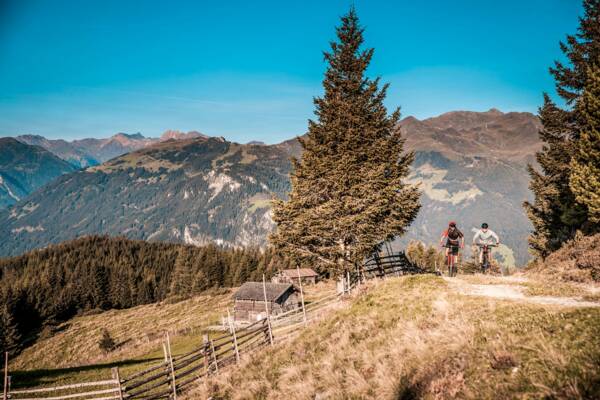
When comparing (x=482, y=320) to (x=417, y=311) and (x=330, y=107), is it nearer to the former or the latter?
(x=417, y=311)

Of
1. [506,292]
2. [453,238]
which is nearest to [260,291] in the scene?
[453,238]

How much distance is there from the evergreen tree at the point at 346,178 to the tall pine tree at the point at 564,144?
39.8 feet

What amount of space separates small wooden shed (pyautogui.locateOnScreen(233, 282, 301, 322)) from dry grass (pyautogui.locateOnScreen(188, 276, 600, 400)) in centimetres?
4394

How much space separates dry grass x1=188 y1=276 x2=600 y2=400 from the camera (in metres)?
5.24

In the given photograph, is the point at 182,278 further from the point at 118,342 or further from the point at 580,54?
the point at 580,54

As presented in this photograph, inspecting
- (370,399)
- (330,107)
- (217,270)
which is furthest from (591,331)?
(217,270)

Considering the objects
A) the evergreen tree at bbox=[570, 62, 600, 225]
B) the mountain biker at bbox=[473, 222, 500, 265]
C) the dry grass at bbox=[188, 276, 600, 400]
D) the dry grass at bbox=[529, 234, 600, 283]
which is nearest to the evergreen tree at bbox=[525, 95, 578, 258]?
the evergreen tree at bbox=[570, 62, 600, 225]

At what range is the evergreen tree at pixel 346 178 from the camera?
765 inches

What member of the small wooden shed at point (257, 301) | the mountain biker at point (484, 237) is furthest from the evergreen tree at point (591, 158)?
the small wooden shed at point (257, 301)

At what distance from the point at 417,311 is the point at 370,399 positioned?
4.58 metres

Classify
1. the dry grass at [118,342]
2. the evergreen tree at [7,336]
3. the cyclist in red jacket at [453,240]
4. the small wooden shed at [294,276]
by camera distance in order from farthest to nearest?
the small wooden shed at [294,276] < the evergreen tree at [7,336] < the dry grass at [118,342] < the cyclist in red jacket at [453,240]

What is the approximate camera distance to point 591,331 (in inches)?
237

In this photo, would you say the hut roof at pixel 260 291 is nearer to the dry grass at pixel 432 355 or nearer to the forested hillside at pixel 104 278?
the forested hillside at pixel 104 278

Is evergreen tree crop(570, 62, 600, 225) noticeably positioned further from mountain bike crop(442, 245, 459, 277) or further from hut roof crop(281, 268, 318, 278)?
hut roof crop(281, 268, 318, 278)
